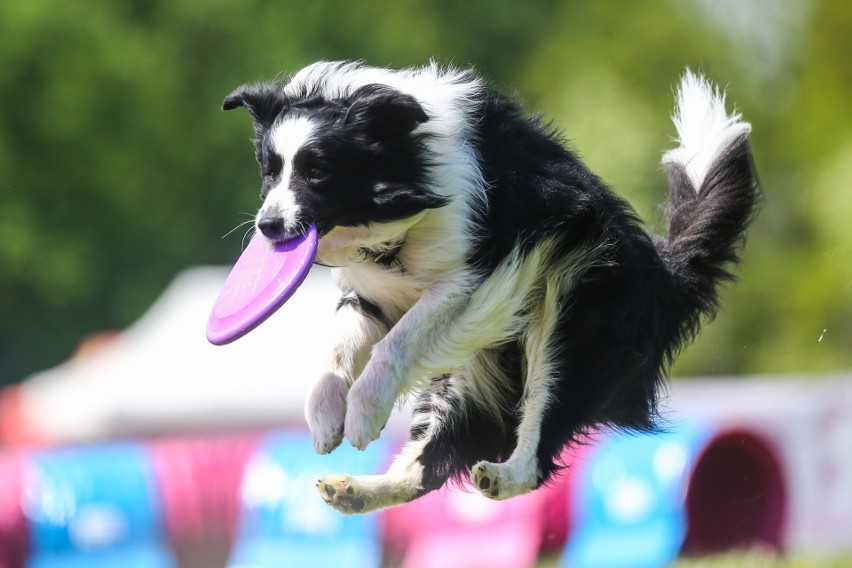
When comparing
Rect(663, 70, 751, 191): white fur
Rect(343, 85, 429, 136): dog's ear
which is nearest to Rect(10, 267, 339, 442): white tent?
Rect(663, 70, 751, 191): white fur

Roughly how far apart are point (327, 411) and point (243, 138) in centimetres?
1595

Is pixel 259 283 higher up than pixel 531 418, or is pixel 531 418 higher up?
pixel 259 283

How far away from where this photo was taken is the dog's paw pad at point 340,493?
473 cm

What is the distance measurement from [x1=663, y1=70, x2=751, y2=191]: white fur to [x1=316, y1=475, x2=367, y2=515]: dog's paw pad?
1943 millimetres

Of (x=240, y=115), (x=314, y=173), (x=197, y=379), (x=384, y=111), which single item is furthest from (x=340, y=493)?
(x=240, y=115)

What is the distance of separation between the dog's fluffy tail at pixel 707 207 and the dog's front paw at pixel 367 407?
56.3 inches

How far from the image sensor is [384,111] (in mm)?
4430

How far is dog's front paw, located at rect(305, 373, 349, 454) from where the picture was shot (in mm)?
4527

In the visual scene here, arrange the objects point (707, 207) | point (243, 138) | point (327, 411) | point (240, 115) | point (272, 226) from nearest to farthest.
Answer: point (272, 226), point (327, 411), point (707, 207), point (240, 115), point (243, 138)

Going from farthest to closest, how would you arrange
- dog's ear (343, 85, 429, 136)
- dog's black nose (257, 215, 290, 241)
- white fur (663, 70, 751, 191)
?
white fur (663, 70, 751, 191) → dog's ear (343, 85, 429, 136) → dog's black nose (257, 215, 290, 241)

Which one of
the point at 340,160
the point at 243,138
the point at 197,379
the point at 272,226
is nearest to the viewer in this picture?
the point at 272,226

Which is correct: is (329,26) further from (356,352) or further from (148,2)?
(356,352)

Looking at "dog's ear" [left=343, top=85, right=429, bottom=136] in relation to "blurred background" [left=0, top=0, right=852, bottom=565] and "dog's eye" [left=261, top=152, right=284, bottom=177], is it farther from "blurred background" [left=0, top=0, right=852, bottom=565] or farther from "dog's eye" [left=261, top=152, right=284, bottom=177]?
"blurred background" [left=0, top=0, right=852, bottom=565]

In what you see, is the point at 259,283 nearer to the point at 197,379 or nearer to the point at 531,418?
the point at 531,418
